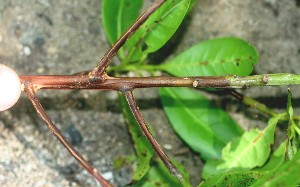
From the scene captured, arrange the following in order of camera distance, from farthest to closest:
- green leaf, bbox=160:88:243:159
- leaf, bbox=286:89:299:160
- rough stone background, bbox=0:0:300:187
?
green leaf, bbox=160:88:243:159
rough stone background, bbox=0:0:300:187
leaf, bbox=286:89:299:160

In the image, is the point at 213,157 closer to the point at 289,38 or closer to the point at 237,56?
the point at 237,56

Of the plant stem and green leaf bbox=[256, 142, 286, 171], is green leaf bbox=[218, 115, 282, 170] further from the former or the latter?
the plant stem

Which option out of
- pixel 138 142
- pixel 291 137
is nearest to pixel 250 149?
pixel 291 137

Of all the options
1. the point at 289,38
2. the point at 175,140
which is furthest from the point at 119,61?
the point at 289,38

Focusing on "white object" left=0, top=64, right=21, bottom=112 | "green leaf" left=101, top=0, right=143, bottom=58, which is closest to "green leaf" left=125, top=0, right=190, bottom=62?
"green leaf" left=101, top=0, right=143, bottom=58

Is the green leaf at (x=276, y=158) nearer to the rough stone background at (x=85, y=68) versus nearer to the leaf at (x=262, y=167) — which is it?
the leaf at (x=262, y=167)

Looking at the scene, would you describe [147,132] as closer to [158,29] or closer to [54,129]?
[54,129]
